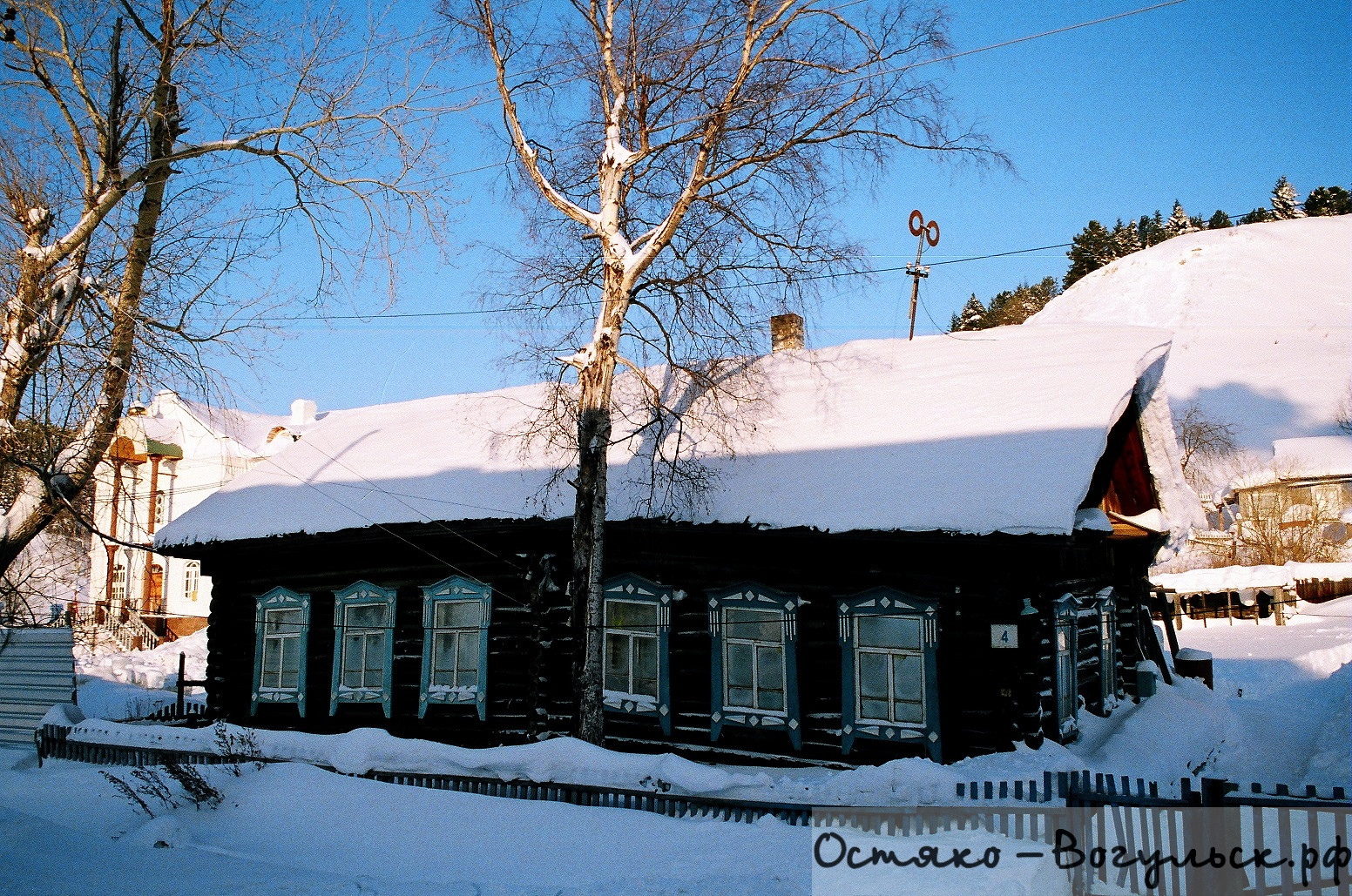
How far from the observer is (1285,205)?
137m

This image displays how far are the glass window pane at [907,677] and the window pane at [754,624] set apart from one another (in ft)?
5.04

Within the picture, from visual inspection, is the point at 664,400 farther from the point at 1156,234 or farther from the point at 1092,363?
the point at 1156,234

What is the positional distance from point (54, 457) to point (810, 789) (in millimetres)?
7601

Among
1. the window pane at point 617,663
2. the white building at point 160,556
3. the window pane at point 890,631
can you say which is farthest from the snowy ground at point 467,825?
the white building at point 160,556

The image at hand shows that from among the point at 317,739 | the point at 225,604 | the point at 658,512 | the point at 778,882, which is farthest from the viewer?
the point at 225,604

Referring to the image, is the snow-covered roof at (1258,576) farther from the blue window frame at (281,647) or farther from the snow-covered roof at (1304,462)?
the blue window frame at (281,647)

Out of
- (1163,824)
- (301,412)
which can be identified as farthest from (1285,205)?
(1163,824)

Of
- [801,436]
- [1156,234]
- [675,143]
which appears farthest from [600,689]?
[1156,234]

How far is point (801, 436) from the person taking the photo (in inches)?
537

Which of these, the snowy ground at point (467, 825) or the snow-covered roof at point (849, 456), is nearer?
the snowy ground at point (467, 825)

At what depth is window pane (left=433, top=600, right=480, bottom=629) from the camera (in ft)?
48.5

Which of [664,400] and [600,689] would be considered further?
[664,400]

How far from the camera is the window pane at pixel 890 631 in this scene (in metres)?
11.7

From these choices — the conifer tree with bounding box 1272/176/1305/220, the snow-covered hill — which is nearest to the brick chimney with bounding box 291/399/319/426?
the snow-covered hill
